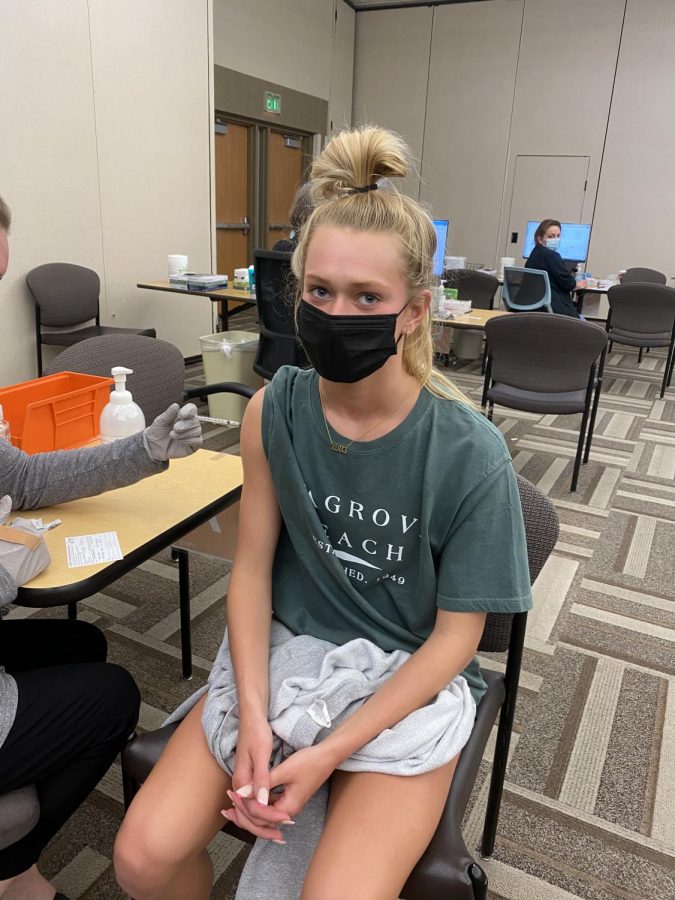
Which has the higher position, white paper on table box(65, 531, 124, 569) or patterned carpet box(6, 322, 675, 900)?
white paper on table box(65, 531, 124, 569)

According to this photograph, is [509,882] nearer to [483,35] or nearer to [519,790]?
[519,790]

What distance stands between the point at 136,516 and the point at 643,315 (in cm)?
481

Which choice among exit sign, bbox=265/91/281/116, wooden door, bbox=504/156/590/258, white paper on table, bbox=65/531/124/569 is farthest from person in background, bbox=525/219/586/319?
white paper on table, bbox=65/531/124/569

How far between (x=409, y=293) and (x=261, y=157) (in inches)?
280

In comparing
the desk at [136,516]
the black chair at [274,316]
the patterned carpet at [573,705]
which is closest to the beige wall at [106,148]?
the black chair at [274,316]

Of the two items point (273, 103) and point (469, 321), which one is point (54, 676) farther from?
point (273, 103)

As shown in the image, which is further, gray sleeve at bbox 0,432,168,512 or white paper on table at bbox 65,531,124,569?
gray sleeve at bbox 0,432,168,512

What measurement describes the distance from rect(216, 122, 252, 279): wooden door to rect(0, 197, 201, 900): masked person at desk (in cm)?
623

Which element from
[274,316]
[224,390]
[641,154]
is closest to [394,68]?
[641,154]

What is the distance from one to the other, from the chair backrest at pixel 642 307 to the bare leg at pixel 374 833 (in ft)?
15.6

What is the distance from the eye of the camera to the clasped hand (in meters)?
0.89

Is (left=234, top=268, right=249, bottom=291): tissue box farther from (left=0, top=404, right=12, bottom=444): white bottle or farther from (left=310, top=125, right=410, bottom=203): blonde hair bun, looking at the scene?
(left=310, top=125, right=410, bottom=203): blonde hair bun

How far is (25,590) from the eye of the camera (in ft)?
3.22

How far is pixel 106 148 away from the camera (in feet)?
14.3
